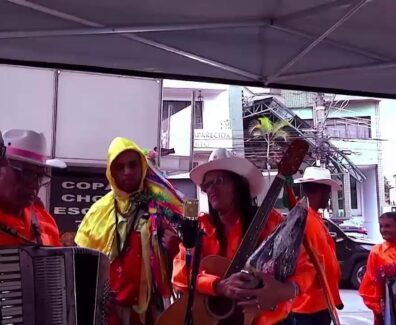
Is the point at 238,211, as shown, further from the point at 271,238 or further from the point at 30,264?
the point at 30,264

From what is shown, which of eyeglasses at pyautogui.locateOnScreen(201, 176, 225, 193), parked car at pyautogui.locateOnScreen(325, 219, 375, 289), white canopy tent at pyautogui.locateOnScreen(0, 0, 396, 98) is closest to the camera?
eyeglasses at pyautogui.locateOnScreen(201, 176, 225, 193)

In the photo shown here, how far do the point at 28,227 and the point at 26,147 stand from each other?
1.15 ft

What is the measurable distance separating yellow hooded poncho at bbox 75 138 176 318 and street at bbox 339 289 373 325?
682 cm

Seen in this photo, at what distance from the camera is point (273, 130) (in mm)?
25406

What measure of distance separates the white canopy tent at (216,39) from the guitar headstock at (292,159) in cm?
131

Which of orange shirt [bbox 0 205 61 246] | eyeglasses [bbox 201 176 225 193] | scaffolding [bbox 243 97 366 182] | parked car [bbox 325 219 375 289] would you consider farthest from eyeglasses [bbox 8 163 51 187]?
scaffolding [bbox 243 97 366 182]

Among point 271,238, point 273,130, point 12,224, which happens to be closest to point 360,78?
→ point 271,238

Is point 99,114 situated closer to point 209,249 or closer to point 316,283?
point 316,283

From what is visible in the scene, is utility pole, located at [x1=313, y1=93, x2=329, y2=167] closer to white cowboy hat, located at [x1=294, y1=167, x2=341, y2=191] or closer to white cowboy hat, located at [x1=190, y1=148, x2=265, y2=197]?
white cowboy hat, located at [x1=294, y1=167, x2=341, y2=191]

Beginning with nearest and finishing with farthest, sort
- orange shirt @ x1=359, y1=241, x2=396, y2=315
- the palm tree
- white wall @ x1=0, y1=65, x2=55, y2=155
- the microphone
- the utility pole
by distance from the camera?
the microphone < orange shirt @ x1=359, y1=241, x2=396, y2=315 < white wall @ x1=0, y1=65, x2=55, y2=155 < the utility pole < the palm tree

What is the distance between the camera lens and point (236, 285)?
258 cm

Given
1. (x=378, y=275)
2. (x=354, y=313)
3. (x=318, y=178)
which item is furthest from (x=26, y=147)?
(x=354, y=313)

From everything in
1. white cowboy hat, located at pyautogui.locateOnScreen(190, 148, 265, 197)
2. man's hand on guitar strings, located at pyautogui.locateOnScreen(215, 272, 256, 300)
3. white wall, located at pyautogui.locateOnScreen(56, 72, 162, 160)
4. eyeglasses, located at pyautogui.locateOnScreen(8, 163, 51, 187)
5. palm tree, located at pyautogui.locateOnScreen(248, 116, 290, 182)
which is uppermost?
palm tree, located at pyautogui.locateOnScreen(248, 116, 290, 182)

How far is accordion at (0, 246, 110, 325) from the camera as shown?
2.01 metres
